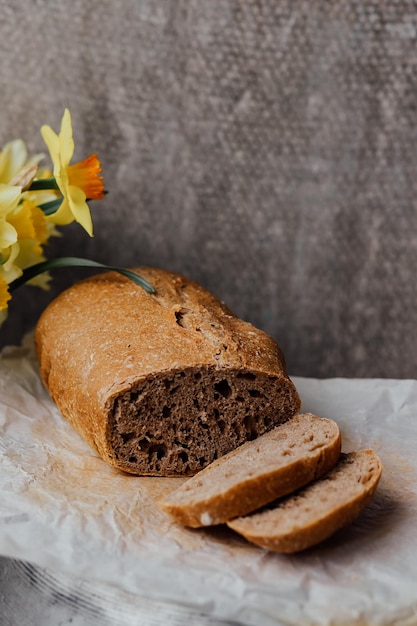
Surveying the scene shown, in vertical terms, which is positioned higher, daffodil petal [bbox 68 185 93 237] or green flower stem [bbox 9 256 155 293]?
daffodil petal [bbox 68 185 93 237]

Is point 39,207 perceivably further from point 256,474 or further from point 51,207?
point 256,474

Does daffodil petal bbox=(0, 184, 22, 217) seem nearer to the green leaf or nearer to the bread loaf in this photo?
the green leaf

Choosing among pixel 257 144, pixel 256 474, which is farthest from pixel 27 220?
pixel 256 474

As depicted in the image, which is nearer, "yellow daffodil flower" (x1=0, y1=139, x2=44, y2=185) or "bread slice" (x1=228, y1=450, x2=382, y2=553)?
"bread slice" (x1=228, y1=450, x2=382, y2=553)

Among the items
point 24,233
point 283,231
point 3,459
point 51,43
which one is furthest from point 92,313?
point 51,43

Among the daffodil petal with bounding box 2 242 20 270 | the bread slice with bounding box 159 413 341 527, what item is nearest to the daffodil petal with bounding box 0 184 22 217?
the daffodil petal with bounding box 2 242 20 270

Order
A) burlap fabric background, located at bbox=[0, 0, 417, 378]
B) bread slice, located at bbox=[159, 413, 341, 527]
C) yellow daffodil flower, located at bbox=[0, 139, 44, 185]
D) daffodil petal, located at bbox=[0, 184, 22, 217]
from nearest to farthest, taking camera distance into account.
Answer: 1. bread slice, located at bbox=[159, 413, 341, 527]
2. daffodil petal, located at bbox=[0, 184, 22, 217]
3. yellow daffodil flower, located at bbox=[0, 139, 44, 185]
4. burlap fabric background, located at bbox=[0, 0, 417, 378]
